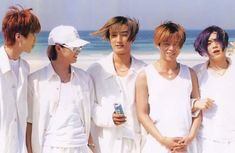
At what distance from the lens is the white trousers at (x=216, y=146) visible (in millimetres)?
2670

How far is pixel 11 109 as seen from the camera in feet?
8.13

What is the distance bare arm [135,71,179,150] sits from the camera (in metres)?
2.64

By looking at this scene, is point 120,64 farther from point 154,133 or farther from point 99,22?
point 99,22

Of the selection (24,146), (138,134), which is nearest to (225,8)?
(138,134)

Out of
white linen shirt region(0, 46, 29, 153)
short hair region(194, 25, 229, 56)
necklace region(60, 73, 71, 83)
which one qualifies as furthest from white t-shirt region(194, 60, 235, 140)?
white linen shirt region(0, 46, 29, 153)

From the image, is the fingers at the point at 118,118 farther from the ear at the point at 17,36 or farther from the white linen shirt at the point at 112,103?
the ear at the point at 17,36

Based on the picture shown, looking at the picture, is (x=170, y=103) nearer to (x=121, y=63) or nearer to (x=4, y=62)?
(x=121, y=63)

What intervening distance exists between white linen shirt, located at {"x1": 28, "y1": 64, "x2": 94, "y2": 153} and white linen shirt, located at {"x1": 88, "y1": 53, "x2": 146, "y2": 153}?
117 millimetres

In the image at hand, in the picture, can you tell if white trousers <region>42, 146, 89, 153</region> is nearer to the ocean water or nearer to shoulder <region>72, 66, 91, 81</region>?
shoulder <region>72, 66, 91, 81</region>

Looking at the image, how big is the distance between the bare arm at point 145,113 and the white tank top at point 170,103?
0.03 m

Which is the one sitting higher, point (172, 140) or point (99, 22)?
point (99, 22)

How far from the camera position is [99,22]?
3645mm

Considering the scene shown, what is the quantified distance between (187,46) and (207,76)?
1.41 m

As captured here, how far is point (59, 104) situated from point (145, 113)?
453mm
